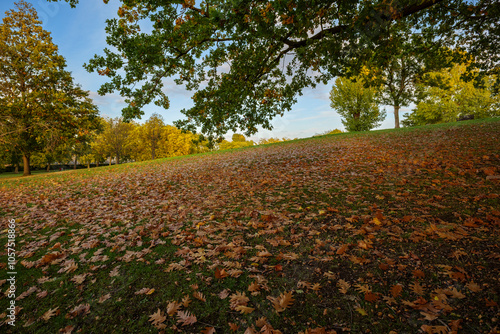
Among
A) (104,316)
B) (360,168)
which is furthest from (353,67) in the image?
(104,316)

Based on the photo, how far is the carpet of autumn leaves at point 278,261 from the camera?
252 cm

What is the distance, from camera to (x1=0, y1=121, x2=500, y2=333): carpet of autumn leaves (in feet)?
8.25

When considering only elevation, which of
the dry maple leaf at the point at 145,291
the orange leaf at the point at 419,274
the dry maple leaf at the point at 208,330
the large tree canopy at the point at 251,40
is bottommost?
the dry maple leaf at the point at 208,330

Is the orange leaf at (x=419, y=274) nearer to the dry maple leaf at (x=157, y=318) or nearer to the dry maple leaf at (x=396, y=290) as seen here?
the dry maple leaf at (x=396, y=290)

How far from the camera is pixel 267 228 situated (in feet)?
15.4

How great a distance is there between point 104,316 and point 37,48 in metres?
25.3

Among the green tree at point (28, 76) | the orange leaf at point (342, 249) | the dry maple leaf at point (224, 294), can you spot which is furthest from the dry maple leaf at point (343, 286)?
the green tree at point (28, 76)

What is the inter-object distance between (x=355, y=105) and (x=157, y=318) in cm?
3774

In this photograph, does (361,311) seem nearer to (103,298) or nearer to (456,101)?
(103,298)

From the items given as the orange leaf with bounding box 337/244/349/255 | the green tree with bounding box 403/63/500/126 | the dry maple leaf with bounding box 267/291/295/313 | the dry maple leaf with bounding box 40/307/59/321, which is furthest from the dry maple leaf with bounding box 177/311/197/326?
the green tree with bounding box 403/63/500/126

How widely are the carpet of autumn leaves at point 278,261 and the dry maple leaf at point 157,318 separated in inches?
0.7

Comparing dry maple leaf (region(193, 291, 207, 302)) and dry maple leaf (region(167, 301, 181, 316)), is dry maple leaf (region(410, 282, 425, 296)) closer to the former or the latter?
dry maple leaf (region(193, 291, 207, 302))

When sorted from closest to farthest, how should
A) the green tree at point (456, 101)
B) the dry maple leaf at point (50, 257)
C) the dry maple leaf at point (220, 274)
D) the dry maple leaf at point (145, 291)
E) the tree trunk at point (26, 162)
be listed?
the dry maple leaf at point (145, 291)
the dry maple leaf at point (220, 274)
the dry maple leaf at point (50, 257)
the tree trunk at point (26, 162)
the green tree at point (456, 101)

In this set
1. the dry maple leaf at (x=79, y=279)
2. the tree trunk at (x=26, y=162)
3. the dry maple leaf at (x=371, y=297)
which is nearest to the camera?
the dry maple leaf at (x=371, y=297)
